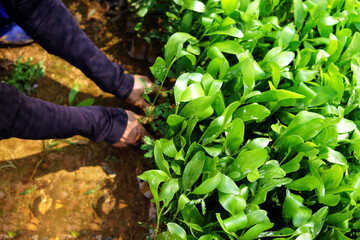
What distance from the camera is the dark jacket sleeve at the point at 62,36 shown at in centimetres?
141

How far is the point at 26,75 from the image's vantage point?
2.05m

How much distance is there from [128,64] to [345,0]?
4.67 feet

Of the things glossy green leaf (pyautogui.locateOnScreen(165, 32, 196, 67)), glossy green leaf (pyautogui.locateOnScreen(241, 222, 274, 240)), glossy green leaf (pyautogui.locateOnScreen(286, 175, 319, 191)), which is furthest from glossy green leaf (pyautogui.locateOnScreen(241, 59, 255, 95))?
glossy green leaf (pyautogui.locateOnScreen(241, 222, 274, 240))

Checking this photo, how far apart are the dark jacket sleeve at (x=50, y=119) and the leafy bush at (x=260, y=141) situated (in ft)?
1.75

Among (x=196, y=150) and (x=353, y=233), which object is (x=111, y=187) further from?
(x=353, y=233)

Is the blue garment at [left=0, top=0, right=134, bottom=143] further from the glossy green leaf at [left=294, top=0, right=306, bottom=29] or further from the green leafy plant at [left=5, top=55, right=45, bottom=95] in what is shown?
the glossy green leaf at [left=294, top=0, right=306, bottom=29]

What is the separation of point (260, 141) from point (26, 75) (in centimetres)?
174

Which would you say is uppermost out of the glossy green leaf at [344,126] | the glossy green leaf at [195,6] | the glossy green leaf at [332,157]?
the glossy green leaf at [195,6]

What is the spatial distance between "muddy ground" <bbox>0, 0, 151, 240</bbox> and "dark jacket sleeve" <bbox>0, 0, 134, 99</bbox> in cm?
37

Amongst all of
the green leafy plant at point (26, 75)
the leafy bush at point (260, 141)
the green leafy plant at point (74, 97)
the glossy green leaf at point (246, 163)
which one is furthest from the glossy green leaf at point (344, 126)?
the green leafy plant at point (26, 75)

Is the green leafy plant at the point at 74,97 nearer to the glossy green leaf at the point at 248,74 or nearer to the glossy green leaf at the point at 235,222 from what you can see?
the glossy green leaf at the point at 248,74

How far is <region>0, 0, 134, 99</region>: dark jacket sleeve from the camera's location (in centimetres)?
141

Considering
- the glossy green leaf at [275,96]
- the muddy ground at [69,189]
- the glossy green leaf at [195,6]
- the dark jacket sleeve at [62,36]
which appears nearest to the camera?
the glossy green leaf at [275,96]

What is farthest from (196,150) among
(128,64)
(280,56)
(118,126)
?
(128,64)
